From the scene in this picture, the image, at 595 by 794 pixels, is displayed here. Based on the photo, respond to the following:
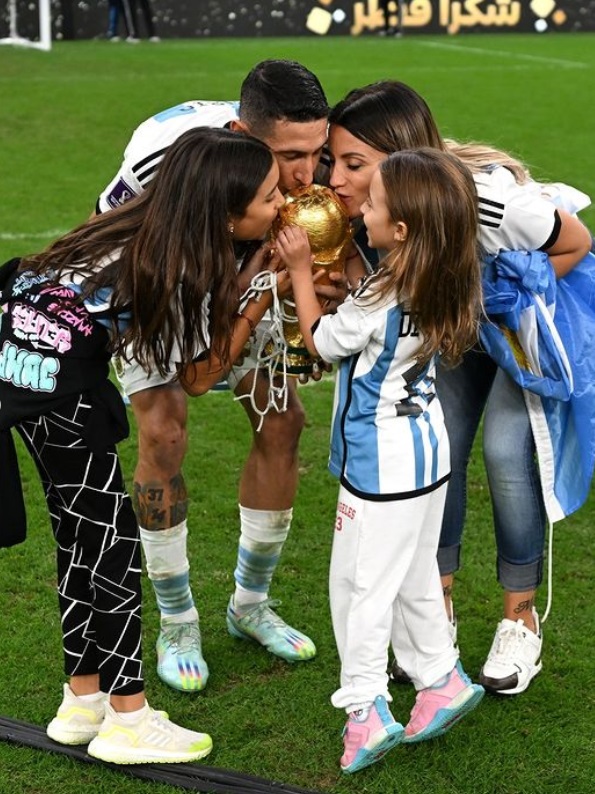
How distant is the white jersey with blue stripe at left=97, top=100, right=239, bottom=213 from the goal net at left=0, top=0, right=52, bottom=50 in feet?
60.1

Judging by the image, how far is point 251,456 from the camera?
405 cm

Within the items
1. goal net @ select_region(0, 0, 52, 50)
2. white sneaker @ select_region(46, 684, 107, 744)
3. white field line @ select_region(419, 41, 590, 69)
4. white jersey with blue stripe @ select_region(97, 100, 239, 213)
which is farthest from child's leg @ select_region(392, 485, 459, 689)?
goal net @ select_region(0, 0, 52, 50)

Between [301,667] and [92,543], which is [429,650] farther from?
[92,543]

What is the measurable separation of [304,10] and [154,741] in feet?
81.1

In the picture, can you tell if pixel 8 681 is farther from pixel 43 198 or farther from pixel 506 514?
pixel 43 198

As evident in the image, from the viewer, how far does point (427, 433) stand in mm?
3270

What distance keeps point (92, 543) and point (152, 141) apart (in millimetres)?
1213

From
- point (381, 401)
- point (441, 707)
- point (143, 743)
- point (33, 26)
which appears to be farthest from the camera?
point (33, 26)

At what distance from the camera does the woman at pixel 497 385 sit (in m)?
3.33

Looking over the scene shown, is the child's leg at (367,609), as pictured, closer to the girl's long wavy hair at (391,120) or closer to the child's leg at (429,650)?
the child's leg at (429,650)

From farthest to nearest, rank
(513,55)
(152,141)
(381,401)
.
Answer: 1. (513,55)
2. (152,141)
3. (381,401)

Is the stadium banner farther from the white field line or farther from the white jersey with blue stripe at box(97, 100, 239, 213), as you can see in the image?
the white jersey with blue stripe at box(97, 100, 239, 213)

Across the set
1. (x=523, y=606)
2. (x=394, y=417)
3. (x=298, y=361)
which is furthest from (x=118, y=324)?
(x=523, y=606)

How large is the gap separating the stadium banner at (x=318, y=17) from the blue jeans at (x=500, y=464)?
21671mm
